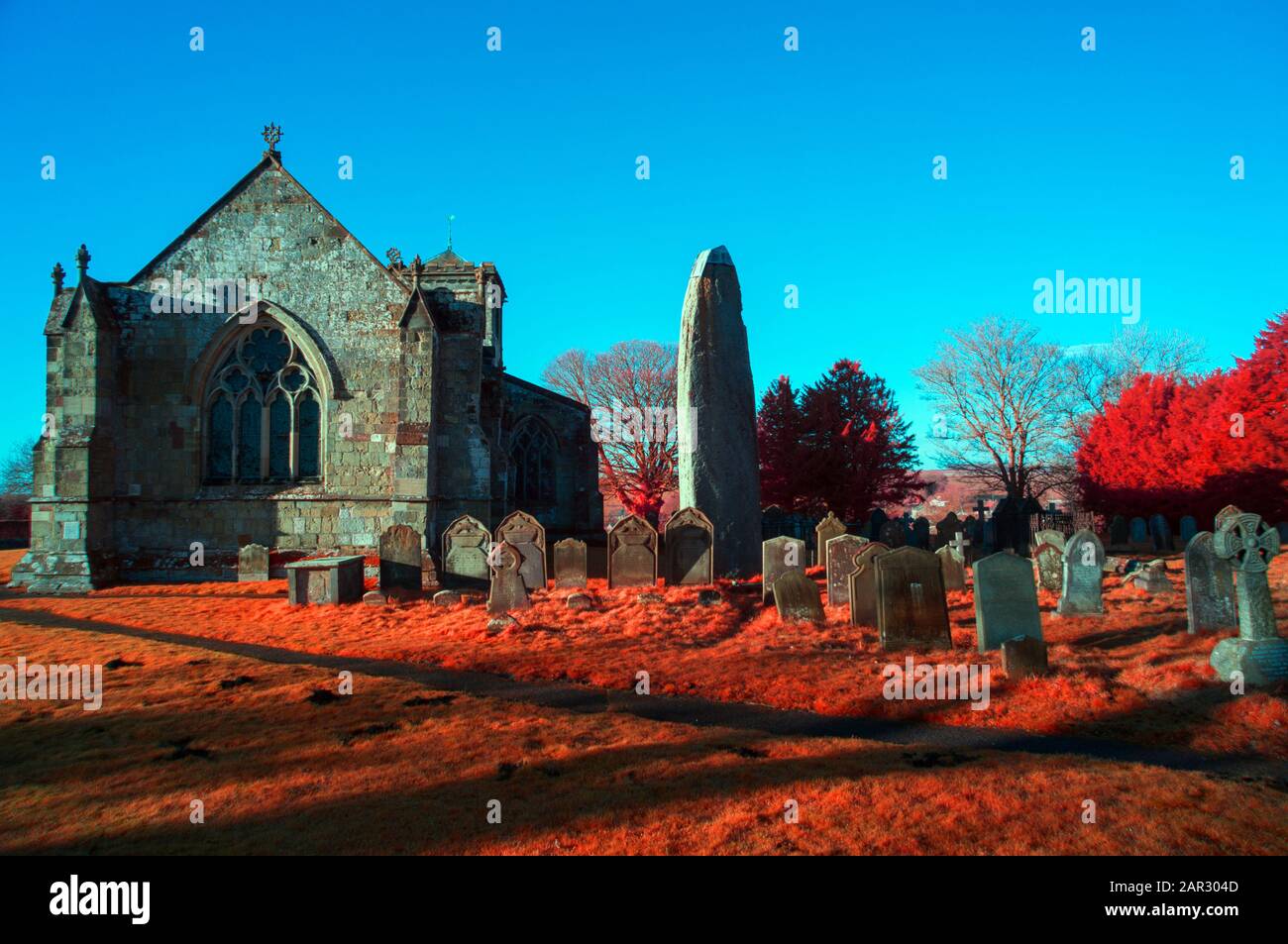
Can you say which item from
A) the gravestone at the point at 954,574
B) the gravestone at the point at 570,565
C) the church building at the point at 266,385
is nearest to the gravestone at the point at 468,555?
the gravestone at the point at 570,565

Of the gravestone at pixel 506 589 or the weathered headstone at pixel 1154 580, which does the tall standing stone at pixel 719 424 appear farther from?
the weathered headstone at pixel 1154 580

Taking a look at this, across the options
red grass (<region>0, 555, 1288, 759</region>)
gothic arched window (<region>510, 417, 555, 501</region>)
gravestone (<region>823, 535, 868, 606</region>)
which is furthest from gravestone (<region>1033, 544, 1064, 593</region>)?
gothic arched window (<region>510, 417, 555, 501</region>)

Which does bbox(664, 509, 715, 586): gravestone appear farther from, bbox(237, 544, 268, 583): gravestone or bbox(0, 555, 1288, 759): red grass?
bbox(237, 544, 268, 583): gravestone

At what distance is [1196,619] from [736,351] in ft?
28.5

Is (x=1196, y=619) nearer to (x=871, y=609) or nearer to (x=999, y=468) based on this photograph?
(x=871, y=609)

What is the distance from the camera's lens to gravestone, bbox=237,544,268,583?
1556 cm

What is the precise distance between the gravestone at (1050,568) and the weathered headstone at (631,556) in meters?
6.59

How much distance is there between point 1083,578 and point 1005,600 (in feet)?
8.09

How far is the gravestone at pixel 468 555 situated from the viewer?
13.9 meters

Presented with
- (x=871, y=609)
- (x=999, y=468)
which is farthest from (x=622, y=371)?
(x=871, y=609)

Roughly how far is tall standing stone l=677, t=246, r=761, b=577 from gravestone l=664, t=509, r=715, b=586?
0.87 metres

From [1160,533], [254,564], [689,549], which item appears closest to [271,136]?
[254,564]

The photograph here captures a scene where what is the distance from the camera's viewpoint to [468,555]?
45.9 feet
